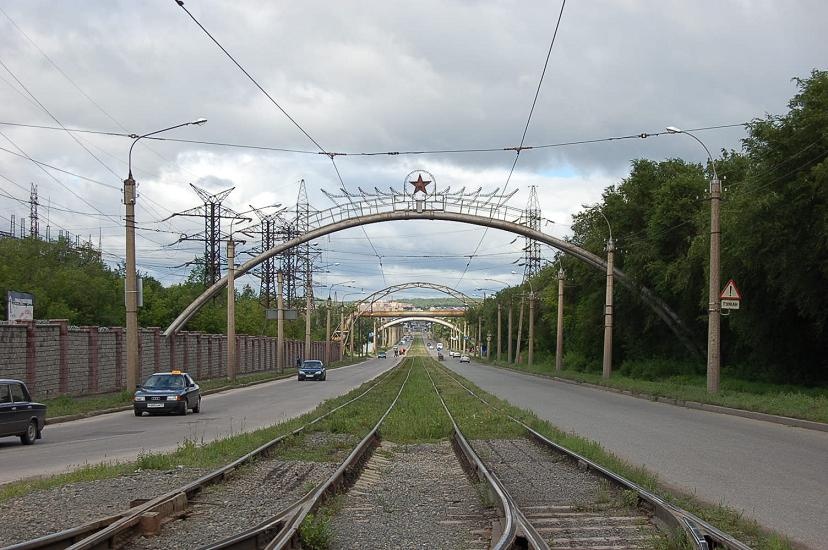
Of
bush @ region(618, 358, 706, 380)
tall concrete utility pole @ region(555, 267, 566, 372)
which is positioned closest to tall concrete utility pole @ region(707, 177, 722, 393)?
bush @ region(618, 358, 706, 380)

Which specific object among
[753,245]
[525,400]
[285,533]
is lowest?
[525,400]

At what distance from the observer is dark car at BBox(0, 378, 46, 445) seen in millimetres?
18781

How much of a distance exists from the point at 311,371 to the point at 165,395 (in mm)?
34390

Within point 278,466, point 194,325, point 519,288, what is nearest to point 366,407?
point 278,466

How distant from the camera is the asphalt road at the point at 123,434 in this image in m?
16.3

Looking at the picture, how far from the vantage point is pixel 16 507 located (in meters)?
10.5

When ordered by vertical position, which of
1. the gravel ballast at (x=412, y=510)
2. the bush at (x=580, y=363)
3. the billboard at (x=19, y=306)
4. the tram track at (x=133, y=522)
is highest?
the billboard at (x=19, y=306)

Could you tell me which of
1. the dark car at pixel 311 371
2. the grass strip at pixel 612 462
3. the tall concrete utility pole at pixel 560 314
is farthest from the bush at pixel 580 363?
the grass strip at pixel 612 462

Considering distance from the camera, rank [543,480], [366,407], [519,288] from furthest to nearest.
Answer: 1. [519,288]
2. [366,407]
3. [543,480]

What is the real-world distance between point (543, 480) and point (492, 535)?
446 cm

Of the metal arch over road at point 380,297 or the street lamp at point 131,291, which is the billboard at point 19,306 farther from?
the metal arch over road at point 380,297

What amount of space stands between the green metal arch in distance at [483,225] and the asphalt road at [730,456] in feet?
75.7

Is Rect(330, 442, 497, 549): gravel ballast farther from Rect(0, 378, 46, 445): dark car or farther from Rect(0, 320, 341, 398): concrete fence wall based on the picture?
Rect(0, 320, 341, 398): concrete fence wall

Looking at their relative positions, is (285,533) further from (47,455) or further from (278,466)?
(47,455)
